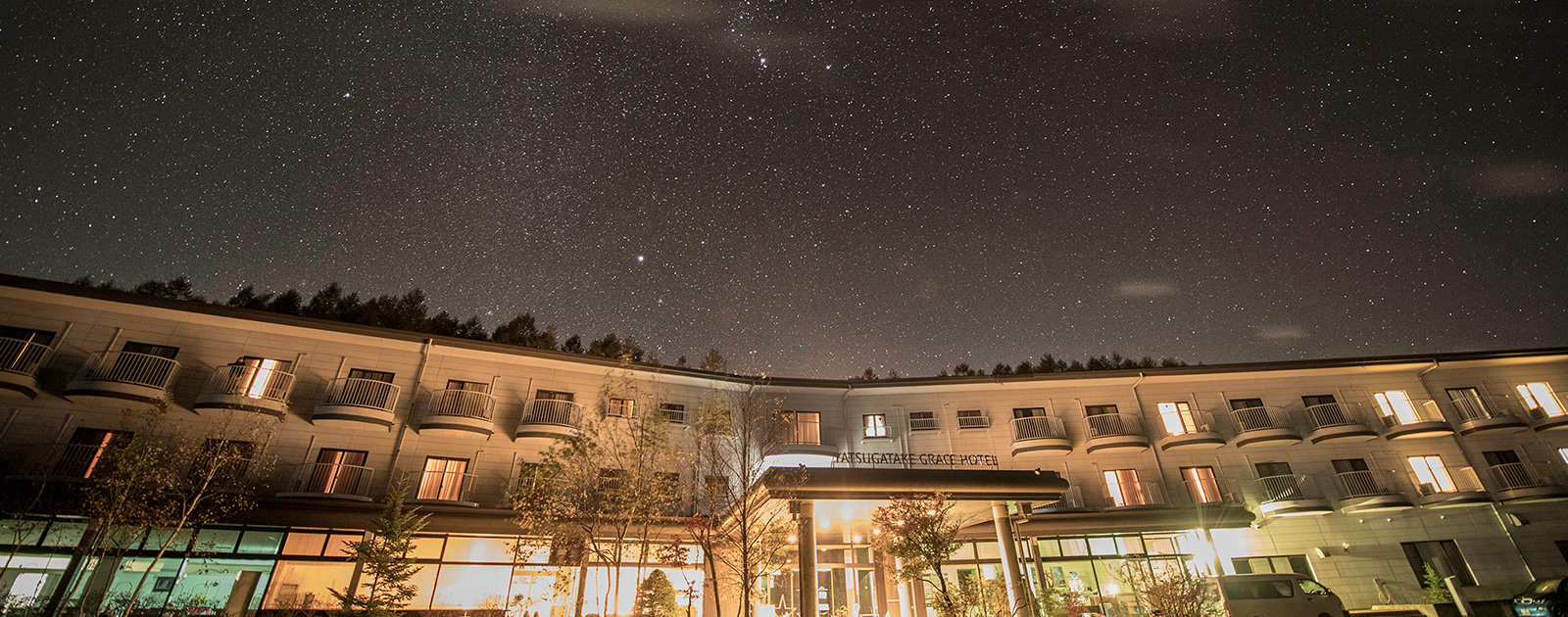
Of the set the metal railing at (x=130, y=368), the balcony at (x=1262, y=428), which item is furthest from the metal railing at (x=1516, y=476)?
the metal railing at (x=130, y=368)

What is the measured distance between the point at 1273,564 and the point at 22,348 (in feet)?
148

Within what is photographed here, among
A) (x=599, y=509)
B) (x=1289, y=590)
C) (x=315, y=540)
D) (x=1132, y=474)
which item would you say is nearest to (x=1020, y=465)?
(x=1132, y=474)

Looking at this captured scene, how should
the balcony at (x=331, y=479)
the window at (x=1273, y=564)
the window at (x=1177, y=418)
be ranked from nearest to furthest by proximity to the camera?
1. the balcony at (x=331, y=479)
2. the window at (x=1273, y=564)
3. the window at (x=1177, y=418)

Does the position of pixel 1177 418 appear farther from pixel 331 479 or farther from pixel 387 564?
pixel 331 479

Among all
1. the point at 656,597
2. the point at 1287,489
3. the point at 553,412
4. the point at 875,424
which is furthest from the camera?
the point at 875,424

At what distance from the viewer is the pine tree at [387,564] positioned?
1803 centimetres

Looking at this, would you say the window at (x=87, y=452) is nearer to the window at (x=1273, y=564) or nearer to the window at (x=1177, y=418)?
the window at (x=1177, y=418)

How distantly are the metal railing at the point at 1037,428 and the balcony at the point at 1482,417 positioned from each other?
54.7 feet

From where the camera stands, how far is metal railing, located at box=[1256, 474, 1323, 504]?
1037 inches

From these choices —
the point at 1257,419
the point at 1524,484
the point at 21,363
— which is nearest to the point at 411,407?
the point at 21,363

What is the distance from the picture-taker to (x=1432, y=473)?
2697 centimetres

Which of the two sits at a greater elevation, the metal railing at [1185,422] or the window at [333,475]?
the metal railing at [1185,422]

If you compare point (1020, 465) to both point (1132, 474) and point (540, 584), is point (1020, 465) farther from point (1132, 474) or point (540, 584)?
point (540, 584)

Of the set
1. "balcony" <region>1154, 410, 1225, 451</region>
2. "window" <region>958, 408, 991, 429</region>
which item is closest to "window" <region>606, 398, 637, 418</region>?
"window" <region>958, 408, 991, 429</region>
